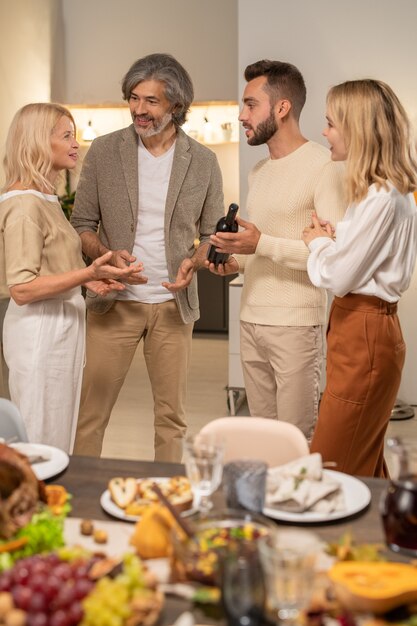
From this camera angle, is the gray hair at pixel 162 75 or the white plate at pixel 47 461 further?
the gray hair at pixel 162 75

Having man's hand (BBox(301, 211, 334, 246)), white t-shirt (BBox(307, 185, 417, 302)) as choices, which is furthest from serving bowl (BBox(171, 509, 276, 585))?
man's hand (BBox(301, 211, 334, 246))

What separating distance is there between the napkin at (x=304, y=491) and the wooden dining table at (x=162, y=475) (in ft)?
0.12

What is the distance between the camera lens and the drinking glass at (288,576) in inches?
42.8

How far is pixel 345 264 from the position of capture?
8.09 ft

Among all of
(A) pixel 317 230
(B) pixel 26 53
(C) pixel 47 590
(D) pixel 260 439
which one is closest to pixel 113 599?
(C) pixel 47 590

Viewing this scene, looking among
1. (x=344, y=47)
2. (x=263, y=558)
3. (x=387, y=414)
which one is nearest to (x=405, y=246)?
(x=387, y=414)

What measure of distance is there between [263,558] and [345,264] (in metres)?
1.49

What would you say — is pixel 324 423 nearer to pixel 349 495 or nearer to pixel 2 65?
pixel 349 495

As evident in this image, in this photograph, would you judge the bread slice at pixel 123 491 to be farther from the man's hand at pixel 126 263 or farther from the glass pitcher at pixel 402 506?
the man's hand at pixel 126 263

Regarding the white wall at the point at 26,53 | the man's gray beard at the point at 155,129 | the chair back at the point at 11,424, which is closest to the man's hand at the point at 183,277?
the man's gray beard at the point at 155,129

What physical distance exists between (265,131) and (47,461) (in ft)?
5.61

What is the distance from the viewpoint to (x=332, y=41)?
5.23 m

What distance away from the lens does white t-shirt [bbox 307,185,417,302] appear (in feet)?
7.92

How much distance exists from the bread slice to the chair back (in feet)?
2.08
